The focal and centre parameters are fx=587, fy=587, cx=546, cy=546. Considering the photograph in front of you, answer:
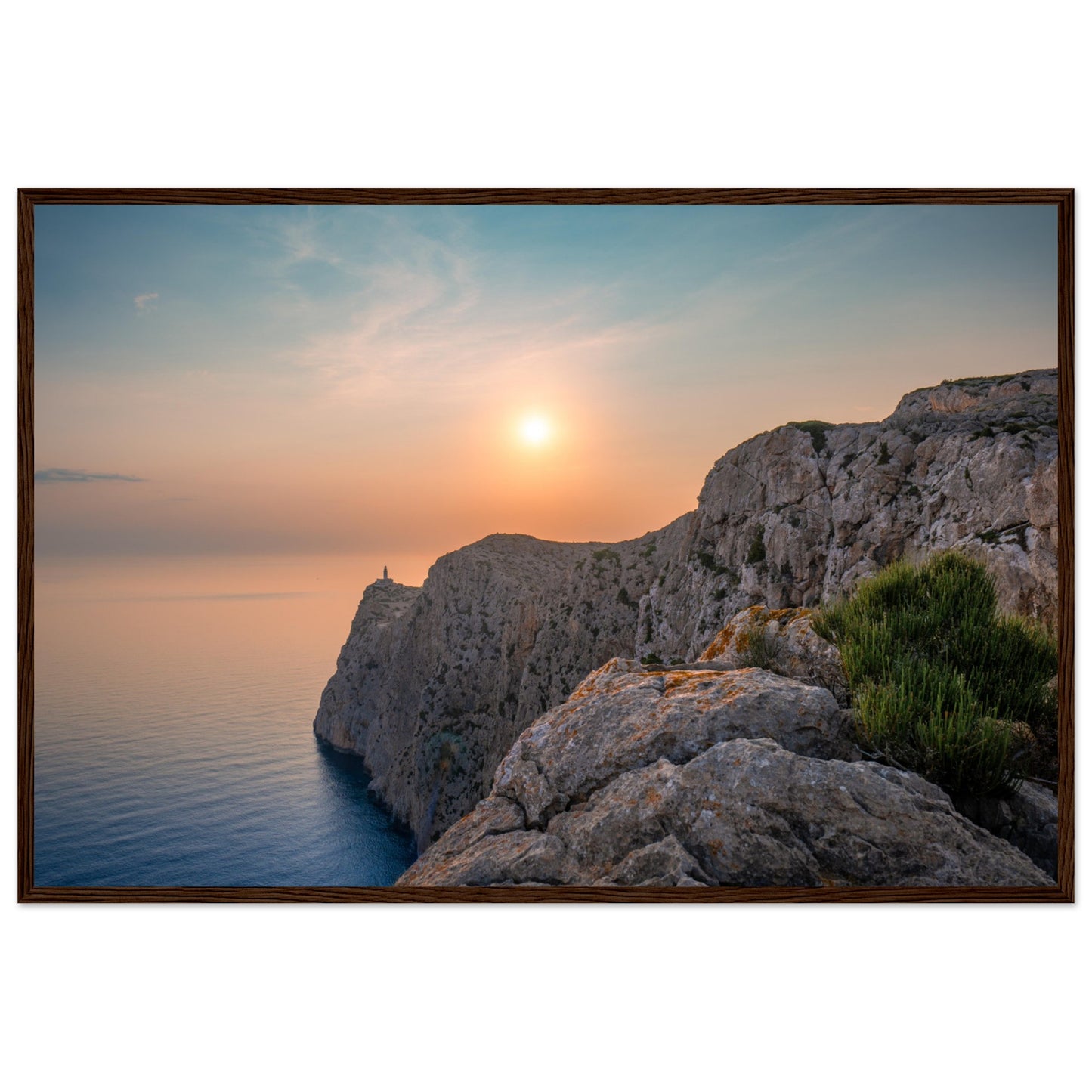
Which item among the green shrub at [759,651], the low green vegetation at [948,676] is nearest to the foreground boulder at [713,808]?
the low green vegetation at [948,676]

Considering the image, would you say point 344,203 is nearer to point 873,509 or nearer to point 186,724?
point 186,724

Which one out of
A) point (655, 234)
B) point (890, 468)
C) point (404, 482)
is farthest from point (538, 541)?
point (655, 234)

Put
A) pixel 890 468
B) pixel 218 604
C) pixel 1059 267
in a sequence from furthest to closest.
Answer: pixel 890 468, pixel 218 604, pixel 1059 267

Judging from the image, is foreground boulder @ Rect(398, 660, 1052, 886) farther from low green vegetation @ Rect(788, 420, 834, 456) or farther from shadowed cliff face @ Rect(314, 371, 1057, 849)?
low green vegetation @ Rect(788, 420, 834, 456)

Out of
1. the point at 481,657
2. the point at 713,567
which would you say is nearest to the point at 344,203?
the point at 713,567

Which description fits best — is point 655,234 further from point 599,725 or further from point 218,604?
point 218,604

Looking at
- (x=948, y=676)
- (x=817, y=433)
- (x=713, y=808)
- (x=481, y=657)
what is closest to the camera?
(x=713, y=808)

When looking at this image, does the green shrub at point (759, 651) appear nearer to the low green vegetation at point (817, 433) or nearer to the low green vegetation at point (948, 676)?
the low green vegetation at point (948, 676)
